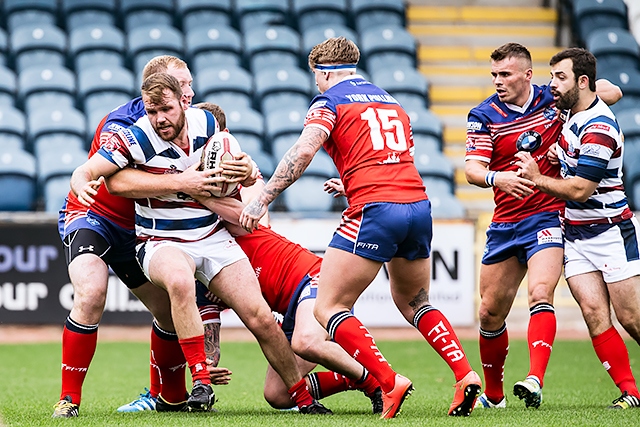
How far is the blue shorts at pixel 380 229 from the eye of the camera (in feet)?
17.1

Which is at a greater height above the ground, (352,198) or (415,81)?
(415,81)

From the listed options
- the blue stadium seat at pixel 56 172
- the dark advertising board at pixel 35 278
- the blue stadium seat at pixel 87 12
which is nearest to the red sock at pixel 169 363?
the dark advertising board at pixel 35 278

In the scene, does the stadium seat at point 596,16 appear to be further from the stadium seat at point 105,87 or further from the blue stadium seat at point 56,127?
the blue stadium seat at point 56,127

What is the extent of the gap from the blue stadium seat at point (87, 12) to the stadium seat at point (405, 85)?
14.3 ft

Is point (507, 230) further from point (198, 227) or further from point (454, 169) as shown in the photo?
point (454, 169)

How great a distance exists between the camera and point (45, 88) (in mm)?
13711

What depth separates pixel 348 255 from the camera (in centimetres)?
525

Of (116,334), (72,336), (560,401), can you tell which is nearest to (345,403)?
(560,401)

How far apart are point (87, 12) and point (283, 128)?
4242mm

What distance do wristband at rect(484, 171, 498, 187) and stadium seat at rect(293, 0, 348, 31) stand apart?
10.1 metres

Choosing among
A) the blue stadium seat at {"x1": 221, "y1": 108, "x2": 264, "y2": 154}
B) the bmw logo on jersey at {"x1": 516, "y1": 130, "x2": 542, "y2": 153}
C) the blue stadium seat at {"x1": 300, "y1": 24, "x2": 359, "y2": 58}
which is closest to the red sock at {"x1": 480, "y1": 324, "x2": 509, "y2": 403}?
the bmw logo on jersey at {"x1": 516, "y1": 130, "x2": 542, "y2": 153}

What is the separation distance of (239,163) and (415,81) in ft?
31.1

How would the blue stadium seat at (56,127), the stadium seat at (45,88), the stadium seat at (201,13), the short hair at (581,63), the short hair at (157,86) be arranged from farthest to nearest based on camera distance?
the stadium seat at (201,13)
the stadium seat at (45,88)
the blue stadium seat at (56,127)
the short hair at (581,63)
the short hair at (157,86)

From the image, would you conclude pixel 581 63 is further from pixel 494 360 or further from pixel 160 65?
pixel 160 65
